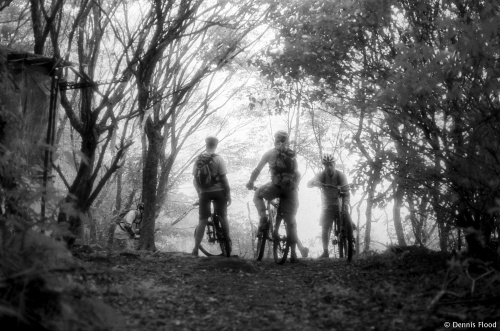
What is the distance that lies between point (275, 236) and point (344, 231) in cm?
143

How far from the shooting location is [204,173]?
8000 mm

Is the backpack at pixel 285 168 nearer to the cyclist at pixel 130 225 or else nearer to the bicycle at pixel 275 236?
the bicycle at pixel 275 236

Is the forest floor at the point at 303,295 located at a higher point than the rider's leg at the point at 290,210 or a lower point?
lower

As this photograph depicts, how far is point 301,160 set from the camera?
68.3 feet

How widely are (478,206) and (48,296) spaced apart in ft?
13.9

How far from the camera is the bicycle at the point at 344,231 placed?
25.1 feet

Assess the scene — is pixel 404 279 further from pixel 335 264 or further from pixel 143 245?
pixel 143 245

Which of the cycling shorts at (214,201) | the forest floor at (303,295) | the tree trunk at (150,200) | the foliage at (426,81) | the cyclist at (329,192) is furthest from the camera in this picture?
the tree trunk at (150,200)

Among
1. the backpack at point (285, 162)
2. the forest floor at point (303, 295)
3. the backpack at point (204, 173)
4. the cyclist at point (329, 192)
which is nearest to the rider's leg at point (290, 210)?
the backpack at point (285, 162)

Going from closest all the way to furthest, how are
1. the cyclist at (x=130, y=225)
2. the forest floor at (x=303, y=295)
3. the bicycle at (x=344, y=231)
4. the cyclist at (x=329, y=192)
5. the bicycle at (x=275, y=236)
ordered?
the forest floor at (x=303, y=295) → the bicycle at (x=344, y=231) → the bicycle at (x=275, y=236) → the cyclist at (x=329, y=192) → the cyclist at (x=130, y=225)

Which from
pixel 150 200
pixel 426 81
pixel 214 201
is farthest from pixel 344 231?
pixel 426 81

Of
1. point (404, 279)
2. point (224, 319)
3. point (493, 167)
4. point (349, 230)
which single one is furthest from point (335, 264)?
point (224, 319)

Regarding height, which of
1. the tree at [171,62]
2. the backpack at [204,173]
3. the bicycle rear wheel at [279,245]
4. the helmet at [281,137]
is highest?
the tree at [171,62]

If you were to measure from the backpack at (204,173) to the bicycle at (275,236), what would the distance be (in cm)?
103
